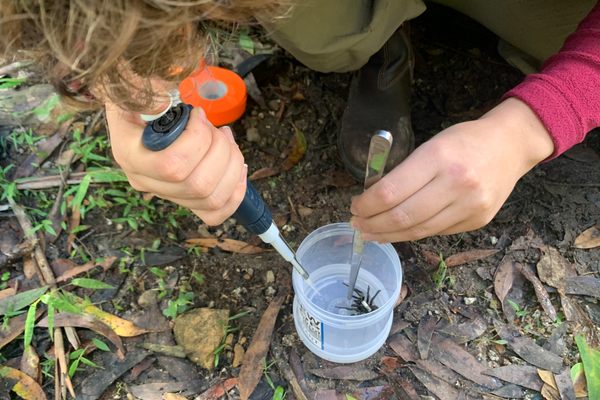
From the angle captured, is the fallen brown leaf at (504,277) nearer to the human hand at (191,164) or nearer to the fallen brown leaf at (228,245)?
the fallen brown leaf at (228,245)

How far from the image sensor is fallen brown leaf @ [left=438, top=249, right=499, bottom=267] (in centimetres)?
144

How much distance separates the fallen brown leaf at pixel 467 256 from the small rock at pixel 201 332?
0.55m

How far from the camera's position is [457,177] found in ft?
3.25

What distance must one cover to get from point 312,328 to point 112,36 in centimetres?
77

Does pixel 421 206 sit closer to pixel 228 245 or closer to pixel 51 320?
pixel 228 245

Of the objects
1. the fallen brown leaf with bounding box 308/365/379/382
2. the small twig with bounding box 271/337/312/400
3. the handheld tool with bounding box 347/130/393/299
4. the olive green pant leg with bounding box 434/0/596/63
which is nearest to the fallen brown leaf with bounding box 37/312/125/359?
the small twig with bounding box 271/337/312/400

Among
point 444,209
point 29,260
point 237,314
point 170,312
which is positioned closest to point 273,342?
point 237,314

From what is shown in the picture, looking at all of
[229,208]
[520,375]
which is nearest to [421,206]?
[229,208]

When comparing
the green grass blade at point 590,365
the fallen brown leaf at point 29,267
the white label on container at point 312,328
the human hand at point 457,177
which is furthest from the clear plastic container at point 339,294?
the fallen brown leaf at point 29,267

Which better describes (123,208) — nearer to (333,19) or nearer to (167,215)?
(167,215)

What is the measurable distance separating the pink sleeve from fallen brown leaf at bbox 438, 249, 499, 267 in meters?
0.41

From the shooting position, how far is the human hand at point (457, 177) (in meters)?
1.00

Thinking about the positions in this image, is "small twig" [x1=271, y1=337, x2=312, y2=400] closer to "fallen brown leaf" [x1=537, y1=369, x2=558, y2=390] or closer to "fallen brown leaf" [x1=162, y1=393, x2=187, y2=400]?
"fallen brown leaf" [x1=162, y1=393, x2=187, y2=400]

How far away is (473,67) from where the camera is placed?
1.77m
